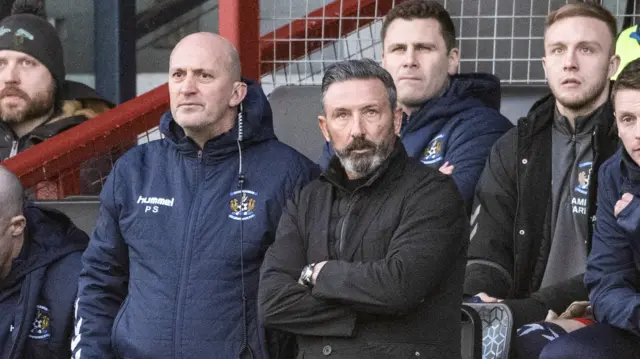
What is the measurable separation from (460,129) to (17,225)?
1881 mm

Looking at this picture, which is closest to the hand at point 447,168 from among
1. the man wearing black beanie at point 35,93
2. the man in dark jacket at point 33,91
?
the man wearing black beanie at point 35,93

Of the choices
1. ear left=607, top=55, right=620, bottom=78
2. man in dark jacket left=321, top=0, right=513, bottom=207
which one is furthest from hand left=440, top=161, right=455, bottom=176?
ear left=607, top=55, right=620, bottom=78

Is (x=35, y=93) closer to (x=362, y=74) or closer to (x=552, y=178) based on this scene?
(x=362, y=74)

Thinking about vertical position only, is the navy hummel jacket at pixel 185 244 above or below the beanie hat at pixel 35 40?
below

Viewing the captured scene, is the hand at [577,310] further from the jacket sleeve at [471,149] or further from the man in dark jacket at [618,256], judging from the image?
the jacket sleeve at [471,149]

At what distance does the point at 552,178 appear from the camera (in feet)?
17.9

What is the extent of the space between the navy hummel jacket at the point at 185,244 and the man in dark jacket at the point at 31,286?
1.58 ft

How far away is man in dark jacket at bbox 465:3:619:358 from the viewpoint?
5.34 m

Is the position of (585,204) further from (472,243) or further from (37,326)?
(37,326)

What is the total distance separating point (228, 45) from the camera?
5387 millimetres

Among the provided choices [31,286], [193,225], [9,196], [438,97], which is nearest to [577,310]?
[438,97]

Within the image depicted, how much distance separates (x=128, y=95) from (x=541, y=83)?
297cm

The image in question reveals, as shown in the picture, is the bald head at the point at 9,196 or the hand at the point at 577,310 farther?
the bald head at the point at 9,196

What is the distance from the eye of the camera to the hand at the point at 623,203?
466 centimetres
